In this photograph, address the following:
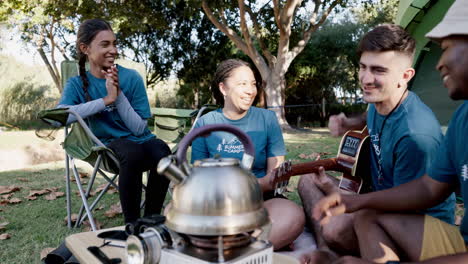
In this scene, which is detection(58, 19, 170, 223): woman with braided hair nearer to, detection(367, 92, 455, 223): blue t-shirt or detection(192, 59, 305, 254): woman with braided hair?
detection(192, 59, 305, 254): woman with braided hair

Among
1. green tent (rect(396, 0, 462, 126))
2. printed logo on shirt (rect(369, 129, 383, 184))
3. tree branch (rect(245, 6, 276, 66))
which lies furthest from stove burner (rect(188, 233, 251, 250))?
tree branch (rect(245, 6, 276, 66))

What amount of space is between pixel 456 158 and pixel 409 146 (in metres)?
0.28

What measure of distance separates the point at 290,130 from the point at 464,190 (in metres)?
11.4

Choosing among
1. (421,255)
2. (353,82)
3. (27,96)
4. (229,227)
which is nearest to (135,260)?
(229,227)

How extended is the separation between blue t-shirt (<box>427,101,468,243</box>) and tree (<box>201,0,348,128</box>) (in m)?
9.70

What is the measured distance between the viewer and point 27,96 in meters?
18.2

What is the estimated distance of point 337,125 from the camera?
Answer: 2.66 metres

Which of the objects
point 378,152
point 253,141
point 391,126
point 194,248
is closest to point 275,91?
point 253,141

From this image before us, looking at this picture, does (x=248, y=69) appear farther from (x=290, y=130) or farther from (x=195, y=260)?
(x=290, y=130)

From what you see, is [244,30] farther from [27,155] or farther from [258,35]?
[27,155]

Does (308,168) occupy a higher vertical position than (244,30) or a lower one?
lower

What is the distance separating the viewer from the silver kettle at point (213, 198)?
1.07 metres

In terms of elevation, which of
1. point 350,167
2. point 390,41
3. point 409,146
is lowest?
point 350,167

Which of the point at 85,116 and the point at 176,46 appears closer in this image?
the point at 85,116
